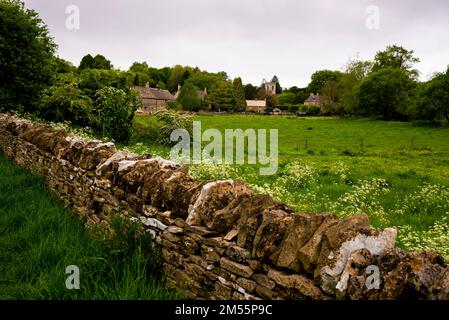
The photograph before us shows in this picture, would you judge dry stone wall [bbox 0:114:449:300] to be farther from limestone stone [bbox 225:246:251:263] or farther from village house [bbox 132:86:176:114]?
village house [bbox 132:86:176:114]

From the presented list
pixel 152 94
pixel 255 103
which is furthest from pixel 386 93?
pixel 255 103

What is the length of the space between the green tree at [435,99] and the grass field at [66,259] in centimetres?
4208

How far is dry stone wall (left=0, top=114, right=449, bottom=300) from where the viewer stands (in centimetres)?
279

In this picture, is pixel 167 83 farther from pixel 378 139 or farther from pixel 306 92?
pixel 378 139

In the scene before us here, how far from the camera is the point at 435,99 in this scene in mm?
40375

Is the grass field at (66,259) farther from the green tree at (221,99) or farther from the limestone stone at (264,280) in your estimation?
the green tree at (221,99)

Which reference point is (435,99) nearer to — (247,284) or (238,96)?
(247,284)

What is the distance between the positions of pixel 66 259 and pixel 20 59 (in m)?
20.5

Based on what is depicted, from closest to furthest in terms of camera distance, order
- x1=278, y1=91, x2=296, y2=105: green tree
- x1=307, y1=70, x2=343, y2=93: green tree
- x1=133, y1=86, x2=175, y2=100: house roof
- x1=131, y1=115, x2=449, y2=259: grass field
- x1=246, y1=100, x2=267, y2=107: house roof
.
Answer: x1=131, y1=115, x2=449, y2=259: grass field
x1=133, y1=86, x2=175, y2=100: house roof
x1=246, y1=100, x2=267, y2=107: house roof
x1=307, y1=70, x2=343, y2=93: green tree
x1=278, y1=91, x2=296, y2=105: green tree

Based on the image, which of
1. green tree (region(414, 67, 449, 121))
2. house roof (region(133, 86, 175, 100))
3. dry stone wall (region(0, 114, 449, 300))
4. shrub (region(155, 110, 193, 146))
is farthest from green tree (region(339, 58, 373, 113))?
dry stone wall (region(0, 114, 449, 300))

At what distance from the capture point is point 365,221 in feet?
10.9

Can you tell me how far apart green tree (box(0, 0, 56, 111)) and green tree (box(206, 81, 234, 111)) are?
67.8 meters
